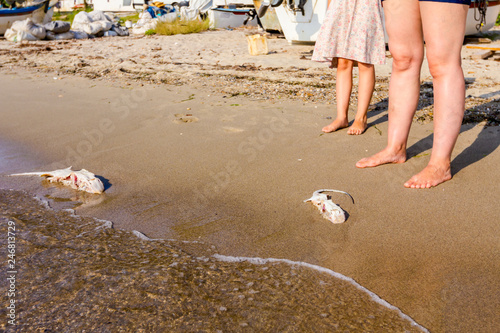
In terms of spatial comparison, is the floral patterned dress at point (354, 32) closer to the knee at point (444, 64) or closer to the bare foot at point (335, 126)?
the bare foot at point (335, 126)

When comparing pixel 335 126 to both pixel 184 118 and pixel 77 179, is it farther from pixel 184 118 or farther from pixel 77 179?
pixel 77 179

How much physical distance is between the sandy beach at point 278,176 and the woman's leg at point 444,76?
0.12m

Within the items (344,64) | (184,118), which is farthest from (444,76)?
(184,118)

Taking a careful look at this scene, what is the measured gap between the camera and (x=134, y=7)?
30.4 meters

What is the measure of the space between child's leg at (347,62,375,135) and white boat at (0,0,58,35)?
1528 cm

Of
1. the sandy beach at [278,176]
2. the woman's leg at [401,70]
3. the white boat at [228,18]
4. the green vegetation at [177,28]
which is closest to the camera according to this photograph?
the sandy beach at [278,176]

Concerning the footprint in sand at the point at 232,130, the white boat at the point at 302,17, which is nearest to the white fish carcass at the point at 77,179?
the footprint in sand at the point at 232,130

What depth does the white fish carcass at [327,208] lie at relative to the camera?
2.20 m

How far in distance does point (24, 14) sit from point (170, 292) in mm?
16817

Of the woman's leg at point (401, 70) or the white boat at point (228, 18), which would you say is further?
the white boat at point (228, 18)

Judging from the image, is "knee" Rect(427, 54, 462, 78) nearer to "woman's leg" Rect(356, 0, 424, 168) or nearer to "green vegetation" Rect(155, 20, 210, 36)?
"woman's leg" Rect(356, 0, 424, 168)

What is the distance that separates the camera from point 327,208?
7.40ft

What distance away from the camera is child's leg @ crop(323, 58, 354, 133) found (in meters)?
3.35

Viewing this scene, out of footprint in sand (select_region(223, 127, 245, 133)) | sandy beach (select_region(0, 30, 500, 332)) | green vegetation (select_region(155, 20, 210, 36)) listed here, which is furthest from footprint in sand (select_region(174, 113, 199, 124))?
green vegetation (select_region(155, 20, 210, 36))
